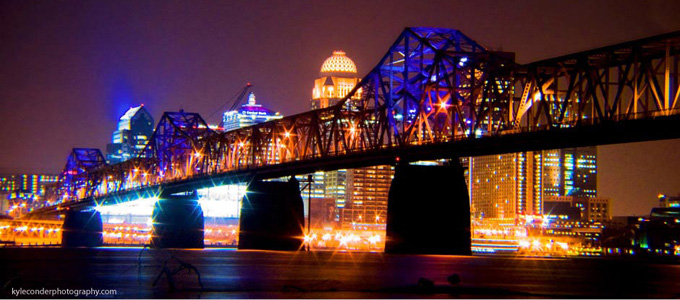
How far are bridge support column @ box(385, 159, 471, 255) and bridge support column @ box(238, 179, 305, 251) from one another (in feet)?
82.1

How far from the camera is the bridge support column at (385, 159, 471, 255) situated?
103 meters

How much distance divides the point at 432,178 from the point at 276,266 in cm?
2146

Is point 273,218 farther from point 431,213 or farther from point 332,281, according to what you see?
point 332,281

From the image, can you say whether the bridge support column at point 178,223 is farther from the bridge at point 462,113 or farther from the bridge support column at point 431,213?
the bridge support column at point 431,213

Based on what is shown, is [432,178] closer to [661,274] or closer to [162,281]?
[661,274]

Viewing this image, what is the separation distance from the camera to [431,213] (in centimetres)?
10319

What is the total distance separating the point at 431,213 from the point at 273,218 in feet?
100

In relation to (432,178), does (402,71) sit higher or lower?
higher

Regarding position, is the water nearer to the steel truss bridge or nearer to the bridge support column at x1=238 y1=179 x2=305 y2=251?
the steel truss bridge

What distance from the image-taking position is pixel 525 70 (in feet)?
306

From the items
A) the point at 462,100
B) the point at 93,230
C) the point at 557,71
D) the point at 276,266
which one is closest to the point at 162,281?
the point at 276,266

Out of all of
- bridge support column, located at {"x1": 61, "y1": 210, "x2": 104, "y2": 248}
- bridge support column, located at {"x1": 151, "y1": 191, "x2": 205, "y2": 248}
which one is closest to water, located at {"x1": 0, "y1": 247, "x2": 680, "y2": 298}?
bridge support column, located at {"x1": 151, "y1": 191, "x2": 205, "y2": 248}

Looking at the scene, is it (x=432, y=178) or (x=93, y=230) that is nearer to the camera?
(x=432, y=178)

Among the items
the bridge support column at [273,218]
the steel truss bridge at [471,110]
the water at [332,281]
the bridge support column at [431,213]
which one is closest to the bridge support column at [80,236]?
the steel truss bridge at [471,110]
